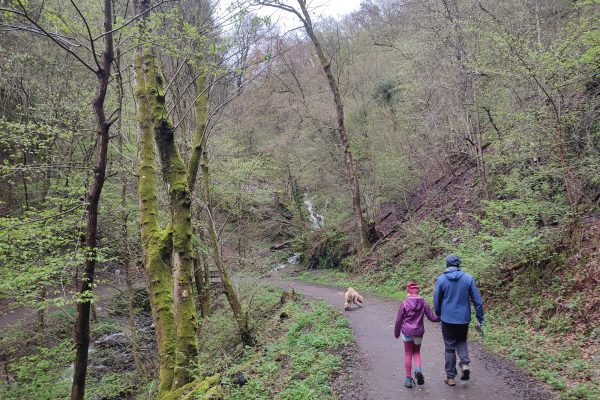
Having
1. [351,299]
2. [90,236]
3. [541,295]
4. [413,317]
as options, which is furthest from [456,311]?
[351,299]

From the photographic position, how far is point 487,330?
8.05m

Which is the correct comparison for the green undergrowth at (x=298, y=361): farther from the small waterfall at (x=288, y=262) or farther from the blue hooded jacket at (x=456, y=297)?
the small waterfall at (x=288, y=262)

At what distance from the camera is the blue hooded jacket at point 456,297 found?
214 inches

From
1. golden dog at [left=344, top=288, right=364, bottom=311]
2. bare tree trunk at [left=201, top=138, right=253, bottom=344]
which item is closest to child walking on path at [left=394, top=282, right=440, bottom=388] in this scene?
golden dog at [left=344, top=288, right=364, bottom=311]

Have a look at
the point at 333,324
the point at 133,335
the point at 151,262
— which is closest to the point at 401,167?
the point at 333,324

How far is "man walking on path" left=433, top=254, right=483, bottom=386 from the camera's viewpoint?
5.44 meters

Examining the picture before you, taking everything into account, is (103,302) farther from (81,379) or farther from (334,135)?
(334,135)

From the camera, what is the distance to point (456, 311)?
5457 mm

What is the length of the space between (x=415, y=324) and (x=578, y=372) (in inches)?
95.3

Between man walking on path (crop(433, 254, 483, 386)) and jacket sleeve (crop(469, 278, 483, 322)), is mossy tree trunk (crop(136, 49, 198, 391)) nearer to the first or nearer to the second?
man walking on path (crop(433, 254, 483, 386))

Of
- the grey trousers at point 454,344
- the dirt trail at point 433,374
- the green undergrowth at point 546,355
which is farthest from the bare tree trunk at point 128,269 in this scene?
the green undergrowth at point 546,355

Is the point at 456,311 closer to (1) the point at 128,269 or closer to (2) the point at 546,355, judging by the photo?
(2) the point at 546,355

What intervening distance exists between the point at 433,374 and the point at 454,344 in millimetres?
932

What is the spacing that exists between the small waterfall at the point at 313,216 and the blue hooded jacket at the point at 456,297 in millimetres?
23250
